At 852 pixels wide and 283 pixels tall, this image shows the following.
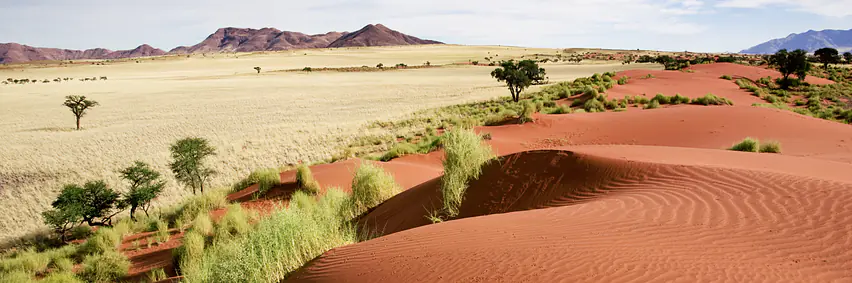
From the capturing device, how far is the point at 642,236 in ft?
17.4

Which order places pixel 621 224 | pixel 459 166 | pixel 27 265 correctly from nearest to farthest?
1. pixel 621 224
2. pixel 27 265
3. pixel 459 166

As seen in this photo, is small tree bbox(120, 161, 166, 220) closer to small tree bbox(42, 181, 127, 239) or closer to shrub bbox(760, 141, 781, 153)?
small tree bbox(42, 181, 127, 239)

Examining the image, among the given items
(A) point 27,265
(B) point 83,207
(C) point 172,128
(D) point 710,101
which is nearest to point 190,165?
(B) point 83,207

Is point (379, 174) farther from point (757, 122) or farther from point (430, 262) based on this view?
point (757, 122)

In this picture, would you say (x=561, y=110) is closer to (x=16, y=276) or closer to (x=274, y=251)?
(x=274, y=251)

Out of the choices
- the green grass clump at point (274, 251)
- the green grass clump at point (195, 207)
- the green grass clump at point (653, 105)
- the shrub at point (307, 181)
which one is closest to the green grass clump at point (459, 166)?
the green grass clump at point (274, 251)

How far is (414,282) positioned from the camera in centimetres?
445

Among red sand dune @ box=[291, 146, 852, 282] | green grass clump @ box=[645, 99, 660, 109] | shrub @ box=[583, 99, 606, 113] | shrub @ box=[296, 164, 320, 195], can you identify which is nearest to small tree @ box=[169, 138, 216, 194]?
shrub @ box=[296, 164, 320, 195]

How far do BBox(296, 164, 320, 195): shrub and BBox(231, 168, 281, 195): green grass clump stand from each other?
89cm

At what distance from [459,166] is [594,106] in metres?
19.5

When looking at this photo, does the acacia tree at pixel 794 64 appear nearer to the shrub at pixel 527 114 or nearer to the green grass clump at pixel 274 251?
the shrub at pixel 527 114

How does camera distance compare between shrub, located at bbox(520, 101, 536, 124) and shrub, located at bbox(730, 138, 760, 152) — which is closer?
shrub, located at bbox(730, 138, 760, 152)

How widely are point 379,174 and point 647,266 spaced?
793 cm

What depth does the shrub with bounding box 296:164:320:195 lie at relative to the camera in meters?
13.9
